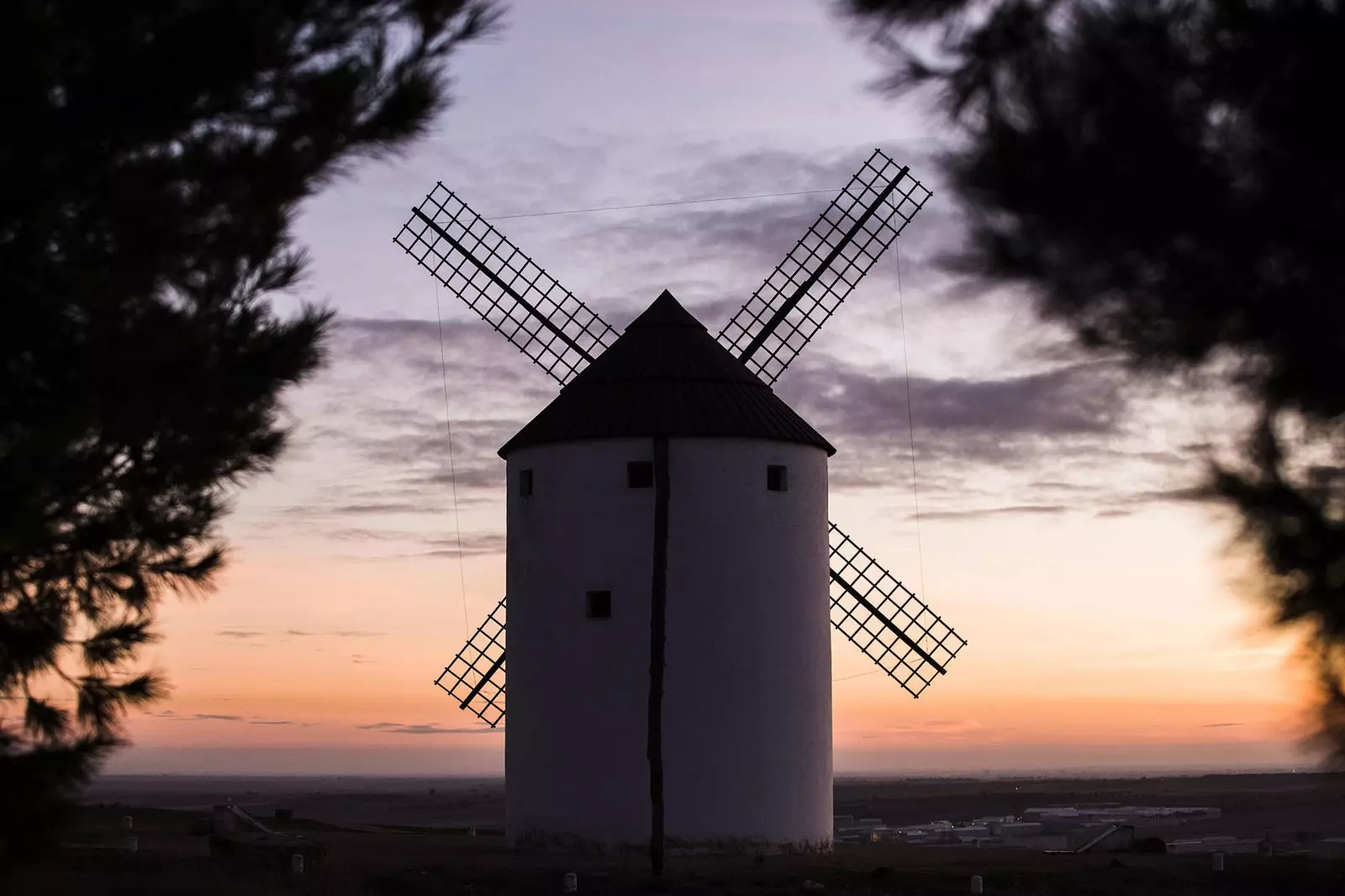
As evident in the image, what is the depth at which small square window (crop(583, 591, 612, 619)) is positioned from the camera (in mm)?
23719

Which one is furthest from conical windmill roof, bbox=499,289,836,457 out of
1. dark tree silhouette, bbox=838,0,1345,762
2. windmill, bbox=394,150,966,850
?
dark tree silhouette, bbox=838,0,1345,762

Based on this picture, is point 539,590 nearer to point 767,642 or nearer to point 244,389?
point 767,642

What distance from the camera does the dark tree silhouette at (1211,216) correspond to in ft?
26.1

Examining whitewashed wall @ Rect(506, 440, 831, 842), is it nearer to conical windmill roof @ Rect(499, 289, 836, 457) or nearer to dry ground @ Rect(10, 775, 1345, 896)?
conical windmill roof @ Rect(499, 289, 836, 457)

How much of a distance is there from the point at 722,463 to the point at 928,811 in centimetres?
4469

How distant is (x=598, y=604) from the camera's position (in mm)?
23812

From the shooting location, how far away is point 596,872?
21.3 m

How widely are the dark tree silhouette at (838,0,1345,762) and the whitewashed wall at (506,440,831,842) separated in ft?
50.6

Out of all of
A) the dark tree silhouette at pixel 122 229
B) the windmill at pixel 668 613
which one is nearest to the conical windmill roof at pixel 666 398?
the windmill at pixel 668 613

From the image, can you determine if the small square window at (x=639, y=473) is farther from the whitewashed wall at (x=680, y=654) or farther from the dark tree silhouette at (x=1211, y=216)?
the dark tree silhouette at (x=1211, y=216)

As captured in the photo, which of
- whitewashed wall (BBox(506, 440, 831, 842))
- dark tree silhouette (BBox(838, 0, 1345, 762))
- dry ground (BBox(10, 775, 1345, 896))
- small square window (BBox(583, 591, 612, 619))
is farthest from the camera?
small square window (BBox(583, 591, 612, 619))

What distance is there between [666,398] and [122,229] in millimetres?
15381

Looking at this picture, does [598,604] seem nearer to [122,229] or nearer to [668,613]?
[668,613]

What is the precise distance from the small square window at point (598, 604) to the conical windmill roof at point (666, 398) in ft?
7.85
